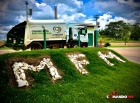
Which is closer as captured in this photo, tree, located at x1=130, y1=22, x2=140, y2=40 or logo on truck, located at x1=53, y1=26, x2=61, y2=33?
tree, located at x1=130, y1=22, x2=140, y2=40

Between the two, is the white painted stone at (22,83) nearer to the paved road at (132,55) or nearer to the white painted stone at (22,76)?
the white painted stone at (22,76)

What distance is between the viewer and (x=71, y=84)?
20.6ft

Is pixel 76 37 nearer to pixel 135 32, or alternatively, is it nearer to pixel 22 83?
pixel 135 32

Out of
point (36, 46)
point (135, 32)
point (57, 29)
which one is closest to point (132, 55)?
point (135, 32)

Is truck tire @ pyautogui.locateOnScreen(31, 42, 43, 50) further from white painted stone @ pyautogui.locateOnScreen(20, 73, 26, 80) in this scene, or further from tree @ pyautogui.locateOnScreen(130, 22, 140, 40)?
white painted stone @ pyautogui.locateOnScreen(20, 73, 26, 80)

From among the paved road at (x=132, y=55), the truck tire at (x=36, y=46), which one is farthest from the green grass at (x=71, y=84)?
the paved road at (x=132, y=55)

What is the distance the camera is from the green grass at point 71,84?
5438 millimetres

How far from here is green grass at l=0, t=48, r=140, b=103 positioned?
5438 millimetres

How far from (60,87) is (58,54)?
173 centimetres

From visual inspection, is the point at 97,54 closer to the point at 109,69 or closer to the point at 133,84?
the point at 109,69

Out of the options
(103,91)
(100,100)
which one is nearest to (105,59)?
(103,91)
